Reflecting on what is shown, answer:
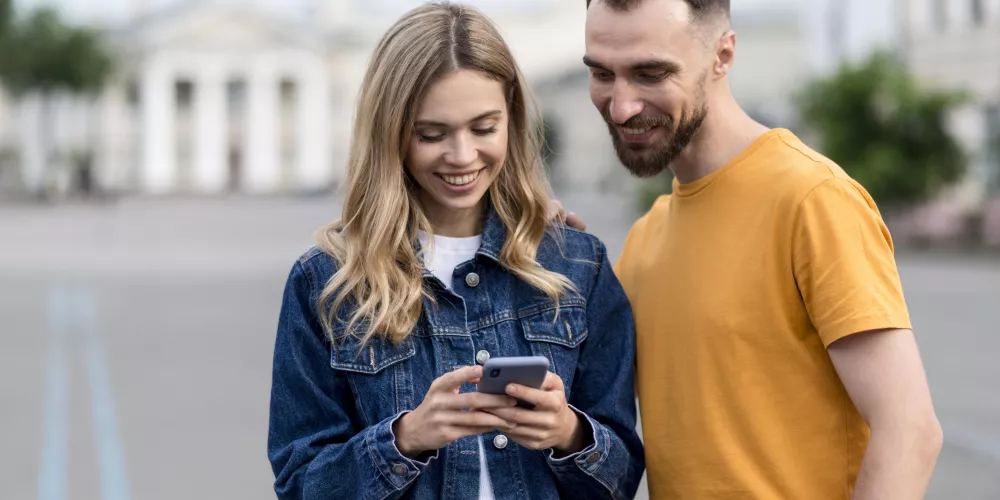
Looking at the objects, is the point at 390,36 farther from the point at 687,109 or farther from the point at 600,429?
the point at 600,429

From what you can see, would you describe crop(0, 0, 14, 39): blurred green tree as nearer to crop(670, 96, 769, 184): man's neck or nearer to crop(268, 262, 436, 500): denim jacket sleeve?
crop(268, 262, 436, 500): denim jacket sleeve

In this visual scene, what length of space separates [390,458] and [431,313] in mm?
348

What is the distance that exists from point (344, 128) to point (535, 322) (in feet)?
351

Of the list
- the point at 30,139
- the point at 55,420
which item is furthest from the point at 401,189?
the point at 30,139

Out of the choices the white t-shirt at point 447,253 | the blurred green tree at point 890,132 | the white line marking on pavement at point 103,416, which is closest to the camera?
the white t-shirt at point 447,253

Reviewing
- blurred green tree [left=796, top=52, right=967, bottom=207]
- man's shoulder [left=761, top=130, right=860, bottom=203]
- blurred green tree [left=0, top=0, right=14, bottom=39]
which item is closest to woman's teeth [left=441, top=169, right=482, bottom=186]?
man's shoulder [left=761, top=130, right=860, bottom=203]

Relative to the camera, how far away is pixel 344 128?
108 meters

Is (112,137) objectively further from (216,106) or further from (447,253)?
(447,253)

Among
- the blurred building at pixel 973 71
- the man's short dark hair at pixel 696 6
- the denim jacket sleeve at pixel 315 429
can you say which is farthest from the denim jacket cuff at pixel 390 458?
the blurred building at pixel 973 71

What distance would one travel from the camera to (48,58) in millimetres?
62781

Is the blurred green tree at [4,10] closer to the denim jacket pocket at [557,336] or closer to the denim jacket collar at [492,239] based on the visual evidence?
the denim jacket collar at [492,239]

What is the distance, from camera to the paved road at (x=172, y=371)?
8062 mm

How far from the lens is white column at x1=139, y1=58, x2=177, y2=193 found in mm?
97438

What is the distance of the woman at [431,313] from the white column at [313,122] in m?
99.1
